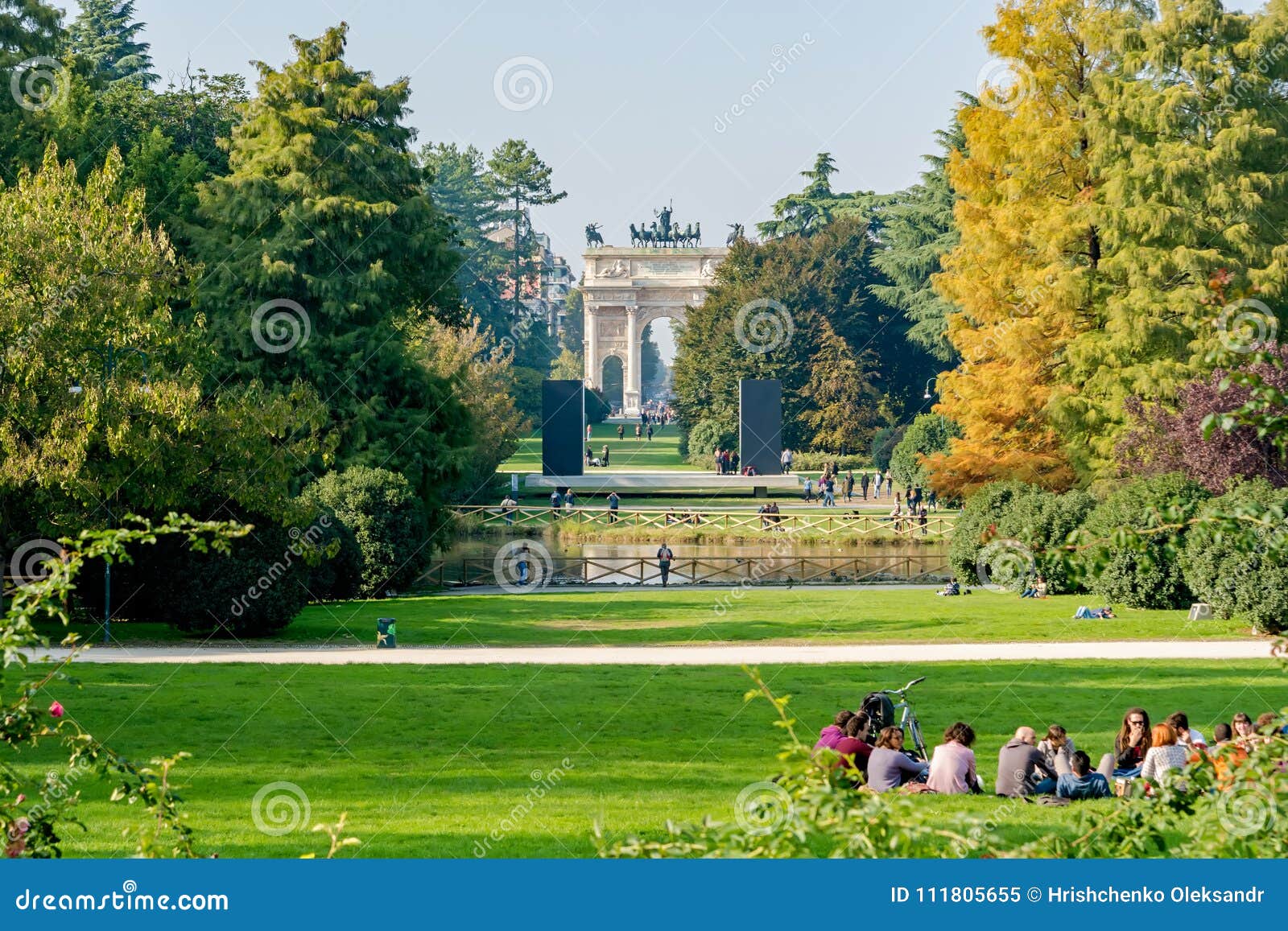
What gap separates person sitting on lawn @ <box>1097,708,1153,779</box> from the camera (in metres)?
11.3

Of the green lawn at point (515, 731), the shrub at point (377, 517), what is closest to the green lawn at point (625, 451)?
the shrub at point (377, 517)

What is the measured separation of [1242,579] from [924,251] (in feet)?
148

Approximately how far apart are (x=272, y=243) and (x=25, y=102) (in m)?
5.57

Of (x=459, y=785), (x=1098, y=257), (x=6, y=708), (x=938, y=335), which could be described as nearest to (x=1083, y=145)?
(x=1098, y=257)

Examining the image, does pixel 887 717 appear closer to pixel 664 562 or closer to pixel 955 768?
pixel 955 768

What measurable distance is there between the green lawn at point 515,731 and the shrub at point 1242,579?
375 centimetres

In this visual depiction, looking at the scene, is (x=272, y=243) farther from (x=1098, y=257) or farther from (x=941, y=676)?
(x=941, y=676)

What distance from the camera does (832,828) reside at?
4.55m

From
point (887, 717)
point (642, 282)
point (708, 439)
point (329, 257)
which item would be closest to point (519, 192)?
point (642, 282)

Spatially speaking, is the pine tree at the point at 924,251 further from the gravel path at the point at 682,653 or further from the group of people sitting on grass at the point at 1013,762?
the group of people sitting on grass at the point at 1013,762

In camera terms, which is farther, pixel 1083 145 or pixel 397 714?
pixel 1083 145

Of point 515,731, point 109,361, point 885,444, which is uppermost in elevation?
point 109,361

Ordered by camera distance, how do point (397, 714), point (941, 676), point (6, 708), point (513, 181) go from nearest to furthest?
point (6, 708) → point (397, 714) → point (941, 676) → point (513, 181)

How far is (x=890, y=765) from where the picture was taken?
404 inches
